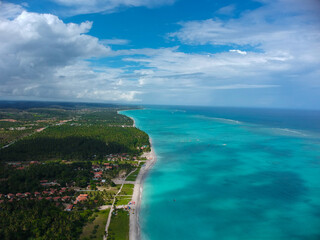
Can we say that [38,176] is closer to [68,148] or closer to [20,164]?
[20,164]

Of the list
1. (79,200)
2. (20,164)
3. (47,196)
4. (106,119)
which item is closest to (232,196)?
(79,200)

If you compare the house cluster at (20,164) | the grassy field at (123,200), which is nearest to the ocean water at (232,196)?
the grassy field at (123,200)

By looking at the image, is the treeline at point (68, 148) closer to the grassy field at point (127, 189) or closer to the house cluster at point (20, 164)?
the house cluster at point (20, 164)

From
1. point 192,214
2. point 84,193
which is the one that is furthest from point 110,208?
point 192,214

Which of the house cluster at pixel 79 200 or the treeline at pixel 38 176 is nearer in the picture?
the house cluster at pixel 79 200

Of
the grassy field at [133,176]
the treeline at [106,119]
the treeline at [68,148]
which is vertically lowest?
the grassy field at [133,176]

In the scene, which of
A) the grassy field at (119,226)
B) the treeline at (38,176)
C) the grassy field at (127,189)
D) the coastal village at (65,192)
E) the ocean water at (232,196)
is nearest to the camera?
the grassy field at (119,226)

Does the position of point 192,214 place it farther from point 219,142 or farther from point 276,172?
point 219,142

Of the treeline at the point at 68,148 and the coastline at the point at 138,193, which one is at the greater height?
the treeline at the point at 68,148
